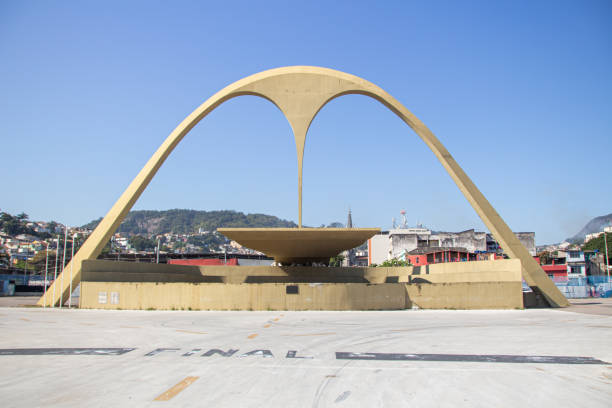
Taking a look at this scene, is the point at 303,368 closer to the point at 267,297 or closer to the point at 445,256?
the point at 267,297

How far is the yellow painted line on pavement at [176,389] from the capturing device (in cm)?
649

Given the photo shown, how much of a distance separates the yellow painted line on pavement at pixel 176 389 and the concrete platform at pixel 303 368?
0.02m

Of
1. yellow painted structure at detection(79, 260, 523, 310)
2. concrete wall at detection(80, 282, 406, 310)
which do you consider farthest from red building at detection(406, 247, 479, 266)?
concrete wall at detection(80, 282, 406, 310)

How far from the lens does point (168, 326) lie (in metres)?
16.2

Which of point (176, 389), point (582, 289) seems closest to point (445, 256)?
point (582, 289)

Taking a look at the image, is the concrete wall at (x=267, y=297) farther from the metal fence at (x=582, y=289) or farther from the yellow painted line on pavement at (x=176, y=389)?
the metal fence at (x=582, y=289)

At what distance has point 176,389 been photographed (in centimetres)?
693

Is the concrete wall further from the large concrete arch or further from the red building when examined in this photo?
the red building

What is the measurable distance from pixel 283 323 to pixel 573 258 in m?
72.6

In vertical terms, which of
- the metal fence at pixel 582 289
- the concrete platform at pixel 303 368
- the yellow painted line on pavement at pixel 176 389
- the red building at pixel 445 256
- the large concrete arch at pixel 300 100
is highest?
the large concrete arch at pixel 300 100

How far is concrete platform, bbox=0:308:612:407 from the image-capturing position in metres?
6.56

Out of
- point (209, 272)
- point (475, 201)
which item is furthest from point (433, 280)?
point (209, 272)

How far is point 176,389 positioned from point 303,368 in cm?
257

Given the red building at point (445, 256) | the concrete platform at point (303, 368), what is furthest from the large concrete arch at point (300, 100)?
the red building at point (445, 256)
